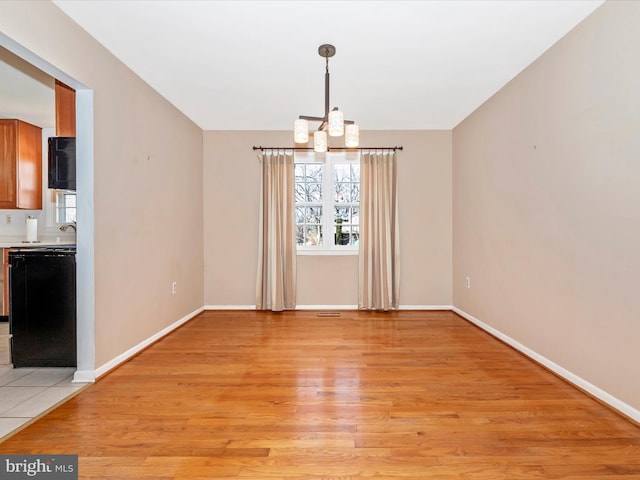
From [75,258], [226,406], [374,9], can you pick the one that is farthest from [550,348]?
[75,258]

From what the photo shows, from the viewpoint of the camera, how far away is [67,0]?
6.77ft

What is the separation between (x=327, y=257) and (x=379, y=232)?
0.82m

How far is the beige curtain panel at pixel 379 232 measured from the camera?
4551mm

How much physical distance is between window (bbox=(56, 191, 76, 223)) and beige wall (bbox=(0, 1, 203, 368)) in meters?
1.85

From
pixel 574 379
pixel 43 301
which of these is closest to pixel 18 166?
pixel 43 301

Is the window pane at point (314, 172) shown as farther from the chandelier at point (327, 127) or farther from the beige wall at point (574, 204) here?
the beige wall at point (574, 204)

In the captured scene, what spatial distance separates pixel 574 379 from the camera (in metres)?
2.38

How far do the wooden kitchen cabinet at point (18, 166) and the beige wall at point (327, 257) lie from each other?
2.20 m

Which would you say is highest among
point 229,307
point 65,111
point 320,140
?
point 65,111

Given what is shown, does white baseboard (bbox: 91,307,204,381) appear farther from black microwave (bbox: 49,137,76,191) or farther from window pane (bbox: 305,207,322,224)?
window pane (bbox: 305,207,322,224)

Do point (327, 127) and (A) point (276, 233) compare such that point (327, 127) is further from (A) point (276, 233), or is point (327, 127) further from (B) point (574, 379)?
(B) point (574, 379)

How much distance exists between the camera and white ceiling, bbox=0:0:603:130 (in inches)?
85.6

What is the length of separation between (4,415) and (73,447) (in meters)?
0.65

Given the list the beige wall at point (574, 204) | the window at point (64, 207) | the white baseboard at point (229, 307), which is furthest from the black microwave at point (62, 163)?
the beige wall at point (574, 204)
